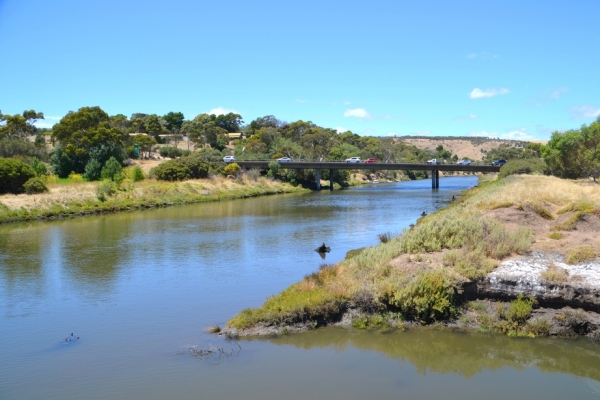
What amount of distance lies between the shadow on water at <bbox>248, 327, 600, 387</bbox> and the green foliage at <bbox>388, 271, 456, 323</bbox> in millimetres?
590

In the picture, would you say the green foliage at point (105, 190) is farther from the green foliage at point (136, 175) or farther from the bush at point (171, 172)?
the bush at point (171, 172)

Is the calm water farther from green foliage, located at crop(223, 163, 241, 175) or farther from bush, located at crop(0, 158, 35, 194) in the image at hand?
green foliage, located at crop(223, 163, 241, 175)

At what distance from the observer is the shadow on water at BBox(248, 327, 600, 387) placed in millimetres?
14430

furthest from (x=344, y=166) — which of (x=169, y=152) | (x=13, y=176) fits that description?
(x=13, y=176)

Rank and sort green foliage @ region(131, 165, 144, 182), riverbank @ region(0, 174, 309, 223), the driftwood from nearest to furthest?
the driftwood → riverbank @ region(0, 174, 309, 223) → green foliage @ region(131, 165, 144, 182)

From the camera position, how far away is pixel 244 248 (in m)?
31.6

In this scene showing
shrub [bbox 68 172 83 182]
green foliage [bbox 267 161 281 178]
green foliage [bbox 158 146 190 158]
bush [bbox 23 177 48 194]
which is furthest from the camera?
green foliage [bbox 158 146 190 158]

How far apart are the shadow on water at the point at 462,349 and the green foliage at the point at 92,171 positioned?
62055 millimetres

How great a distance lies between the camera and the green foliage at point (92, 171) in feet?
234

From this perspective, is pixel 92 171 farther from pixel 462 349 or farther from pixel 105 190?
pixel 462 349

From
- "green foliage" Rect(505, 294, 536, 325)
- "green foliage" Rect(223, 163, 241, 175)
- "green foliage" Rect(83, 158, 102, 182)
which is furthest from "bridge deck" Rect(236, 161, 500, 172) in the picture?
"green foliage" Rect(505, 294, 536, 325)

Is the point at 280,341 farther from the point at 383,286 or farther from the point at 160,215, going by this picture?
the point at 160,215

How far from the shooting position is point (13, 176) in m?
54.8

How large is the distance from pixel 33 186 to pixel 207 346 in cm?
4768
